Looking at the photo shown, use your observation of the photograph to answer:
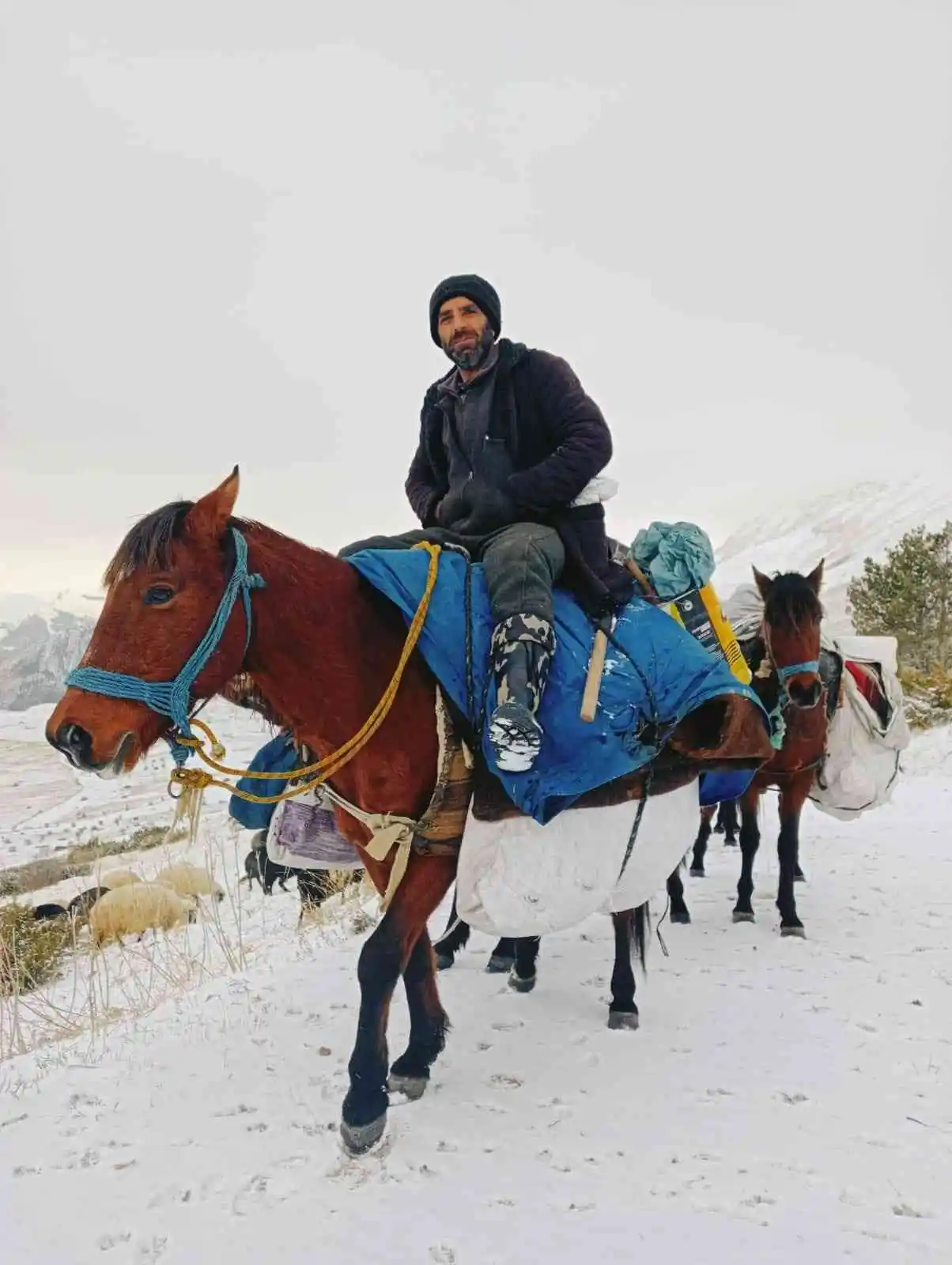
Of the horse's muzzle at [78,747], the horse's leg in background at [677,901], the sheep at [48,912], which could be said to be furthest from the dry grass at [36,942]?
the horse's muzzle at [78,747]

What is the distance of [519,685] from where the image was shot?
2.67m

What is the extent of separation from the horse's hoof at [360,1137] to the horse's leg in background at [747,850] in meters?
3.67

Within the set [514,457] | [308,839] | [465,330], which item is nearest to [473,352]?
[465,330]

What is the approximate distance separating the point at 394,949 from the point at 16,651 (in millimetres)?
113593

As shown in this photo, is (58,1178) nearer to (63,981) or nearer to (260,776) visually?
(260,776)

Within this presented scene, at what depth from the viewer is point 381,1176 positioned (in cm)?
248

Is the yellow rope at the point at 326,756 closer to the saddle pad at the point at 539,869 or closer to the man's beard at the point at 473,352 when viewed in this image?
the saddle pad at the point at 539,869

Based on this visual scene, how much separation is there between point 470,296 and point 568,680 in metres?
1.70

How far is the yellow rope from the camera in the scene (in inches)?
100

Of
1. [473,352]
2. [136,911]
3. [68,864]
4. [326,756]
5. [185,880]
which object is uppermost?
[473,352]

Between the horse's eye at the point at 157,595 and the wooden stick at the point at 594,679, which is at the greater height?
the horse's eye at the point at 157,595

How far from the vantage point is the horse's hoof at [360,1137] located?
2.60 m

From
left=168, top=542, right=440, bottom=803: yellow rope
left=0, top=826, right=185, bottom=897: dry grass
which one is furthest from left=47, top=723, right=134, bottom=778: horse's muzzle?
left=0, top=826, right=185, bottom=897: dry grass

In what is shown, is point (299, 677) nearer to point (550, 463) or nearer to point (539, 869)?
point (539, 869)
